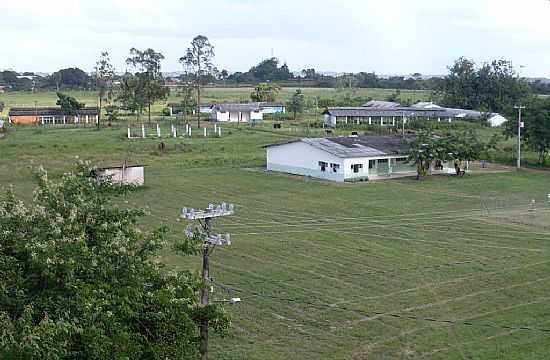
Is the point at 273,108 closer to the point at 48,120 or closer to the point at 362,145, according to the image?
the point at 48,120

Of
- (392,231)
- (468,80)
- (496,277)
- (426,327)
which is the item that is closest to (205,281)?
(426,327)

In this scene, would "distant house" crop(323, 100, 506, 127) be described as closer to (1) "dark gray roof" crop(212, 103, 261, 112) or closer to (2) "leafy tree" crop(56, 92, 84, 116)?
(1) "dark gray roof" crop(212, 103, 261, 112)

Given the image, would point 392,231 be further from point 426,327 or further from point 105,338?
point 105,338

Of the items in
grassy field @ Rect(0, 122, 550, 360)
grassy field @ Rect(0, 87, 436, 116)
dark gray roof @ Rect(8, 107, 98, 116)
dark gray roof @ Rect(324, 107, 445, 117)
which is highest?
grassy field @ Rect(0, 87, 436, 116)

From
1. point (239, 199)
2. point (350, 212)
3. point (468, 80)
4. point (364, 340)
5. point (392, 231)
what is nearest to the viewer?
point (364, 340)

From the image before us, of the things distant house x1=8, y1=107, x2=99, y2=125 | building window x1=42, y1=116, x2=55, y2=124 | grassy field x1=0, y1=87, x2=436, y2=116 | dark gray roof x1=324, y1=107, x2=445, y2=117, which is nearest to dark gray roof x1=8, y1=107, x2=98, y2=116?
distant house x1=8, y1=107, x2=99, y2=125

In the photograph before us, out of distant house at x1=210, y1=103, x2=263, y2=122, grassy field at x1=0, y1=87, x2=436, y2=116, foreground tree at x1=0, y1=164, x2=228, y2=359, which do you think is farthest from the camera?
grassy field at x1=0, y1=87, x2=436, y2=116
